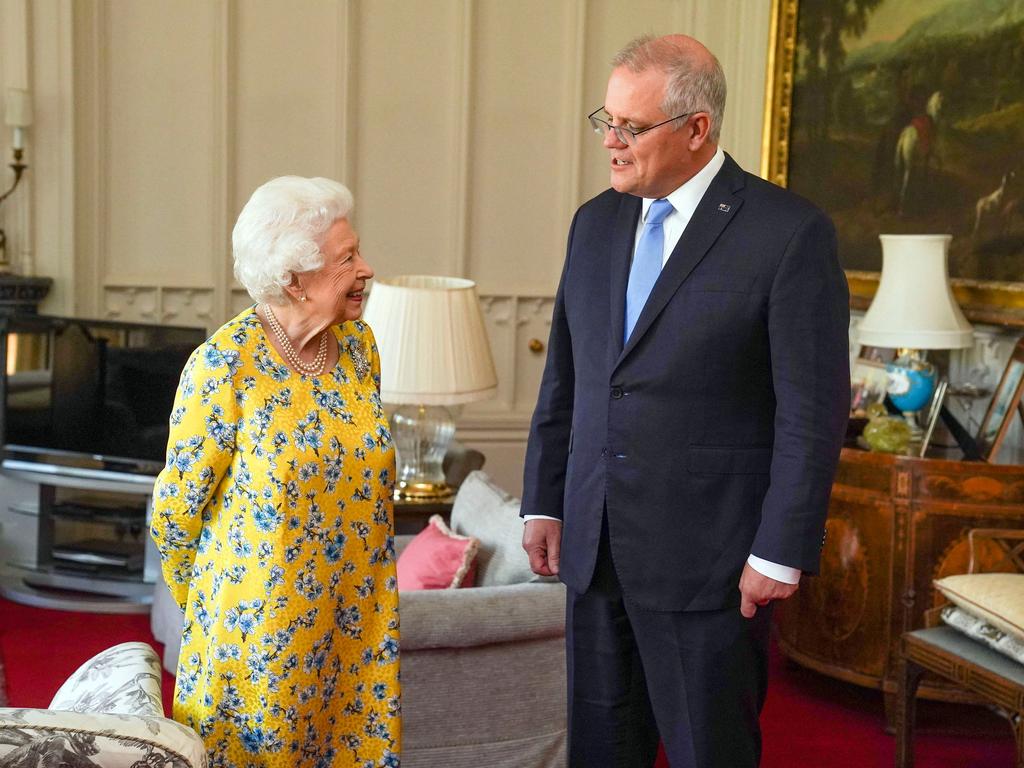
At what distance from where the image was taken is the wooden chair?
302 cm

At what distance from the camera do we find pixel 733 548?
209 cm

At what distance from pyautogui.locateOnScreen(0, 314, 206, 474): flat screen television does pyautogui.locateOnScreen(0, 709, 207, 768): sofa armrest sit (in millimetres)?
3424

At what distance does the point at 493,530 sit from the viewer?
10.9 feet

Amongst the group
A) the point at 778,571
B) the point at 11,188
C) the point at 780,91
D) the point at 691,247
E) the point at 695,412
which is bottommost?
the point at 778,571

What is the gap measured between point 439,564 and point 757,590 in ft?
4.40

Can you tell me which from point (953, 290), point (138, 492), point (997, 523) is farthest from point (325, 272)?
point (138, 492)

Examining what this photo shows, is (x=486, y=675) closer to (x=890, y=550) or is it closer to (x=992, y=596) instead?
(x=992, y=596)

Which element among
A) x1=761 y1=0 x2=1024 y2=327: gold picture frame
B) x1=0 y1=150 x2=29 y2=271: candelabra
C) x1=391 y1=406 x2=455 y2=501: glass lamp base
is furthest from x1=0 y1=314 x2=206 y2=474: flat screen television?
x1=761 y1=0 x2=1024 y2=327: gold picture frame

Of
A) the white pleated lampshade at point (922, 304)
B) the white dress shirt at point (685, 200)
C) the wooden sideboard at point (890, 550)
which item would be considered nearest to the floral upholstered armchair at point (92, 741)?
the white dress shirt at point (685, 200)

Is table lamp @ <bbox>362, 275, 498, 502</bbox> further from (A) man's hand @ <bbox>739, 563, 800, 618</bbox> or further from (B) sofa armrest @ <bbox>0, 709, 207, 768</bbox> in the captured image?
(B) sofa armrest @ <bbox>0, 709, 207, 768</bbox>

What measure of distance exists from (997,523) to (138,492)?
10.2 ft

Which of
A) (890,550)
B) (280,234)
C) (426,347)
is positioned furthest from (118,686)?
(890,550)

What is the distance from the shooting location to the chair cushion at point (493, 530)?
3146mm

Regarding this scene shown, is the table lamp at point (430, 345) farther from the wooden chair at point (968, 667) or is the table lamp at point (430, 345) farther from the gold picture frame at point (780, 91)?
the gold picture frame at point (780, 91)
